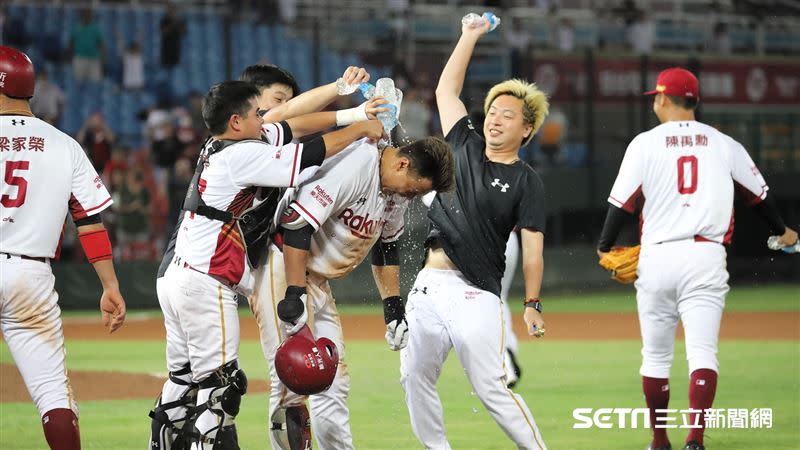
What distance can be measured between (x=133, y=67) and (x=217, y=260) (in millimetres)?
17142

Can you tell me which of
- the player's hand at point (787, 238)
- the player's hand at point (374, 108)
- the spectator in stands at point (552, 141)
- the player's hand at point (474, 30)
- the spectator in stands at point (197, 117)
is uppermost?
the player's hand at point (474, 30)

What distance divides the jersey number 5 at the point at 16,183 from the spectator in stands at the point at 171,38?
1713cm

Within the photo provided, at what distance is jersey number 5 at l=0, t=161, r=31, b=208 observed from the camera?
19.6 ft

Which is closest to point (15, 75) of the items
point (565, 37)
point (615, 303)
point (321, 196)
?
point (321, 196)

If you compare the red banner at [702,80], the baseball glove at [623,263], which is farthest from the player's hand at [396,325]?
the red banner at [702,80]

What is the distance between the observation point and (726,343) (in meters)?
14.8

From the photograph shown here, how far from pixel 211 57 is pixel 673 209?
1799 cm

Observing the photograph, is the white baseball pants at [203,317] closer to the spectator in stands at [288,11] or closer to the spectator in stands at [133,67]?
the spectator in stands at [133,67]

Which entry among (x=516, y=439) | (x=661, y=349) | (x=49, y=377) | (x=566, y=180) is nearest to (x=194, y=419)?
(x=49, y=377)

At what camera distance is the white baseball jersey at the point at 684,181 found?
7695 mm

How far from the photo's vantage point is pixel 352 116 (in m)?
6.32

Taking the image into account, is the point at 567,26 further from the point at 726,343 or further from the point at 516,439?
the point at 516,439

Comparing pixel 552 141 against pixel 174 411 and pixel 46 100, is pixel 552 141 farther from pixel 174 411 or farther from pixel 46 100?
pixel 174 411

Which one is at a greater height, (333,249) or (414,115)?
(333,249)
